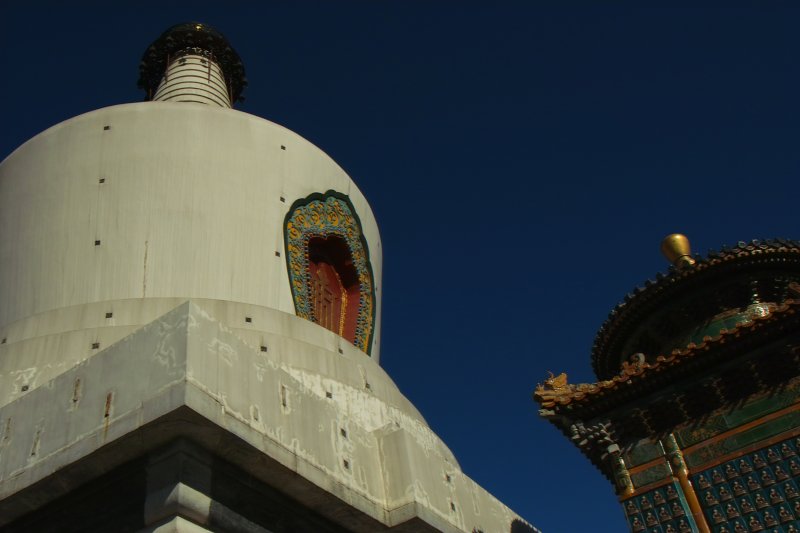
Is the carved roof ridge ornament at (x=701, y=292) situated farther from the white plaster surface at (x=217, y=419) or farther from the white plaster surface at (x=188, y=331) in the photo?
the white plaster surface at (x=217, y=419)

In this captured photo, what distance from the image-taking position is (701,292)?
11695mm

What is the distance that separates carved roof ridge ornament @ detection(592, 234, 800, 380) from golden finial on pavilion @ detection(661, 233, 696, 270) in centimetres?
3

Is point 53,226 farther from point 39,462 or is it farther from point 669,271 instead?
point 669,271

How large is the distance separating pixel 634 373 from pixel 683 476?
4.22 ft

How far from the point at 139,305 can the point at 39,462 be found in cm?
282

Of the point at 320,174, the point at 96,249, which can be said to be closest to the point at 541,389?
the point at 320,174

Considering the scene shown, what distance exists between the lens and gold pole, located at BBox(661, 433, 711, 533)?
944 centimetres

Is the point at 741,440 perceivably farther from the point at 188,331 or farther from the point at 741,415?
the point at 188,331

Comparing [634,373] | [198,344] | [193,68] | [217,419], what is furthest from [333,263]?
[193,68]

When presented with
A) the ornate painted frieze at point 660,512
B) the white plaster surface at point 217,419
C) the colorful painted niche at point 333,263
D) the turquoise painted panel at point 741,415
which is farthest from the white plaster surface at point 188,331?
the turquoise painted panel at point 741,415

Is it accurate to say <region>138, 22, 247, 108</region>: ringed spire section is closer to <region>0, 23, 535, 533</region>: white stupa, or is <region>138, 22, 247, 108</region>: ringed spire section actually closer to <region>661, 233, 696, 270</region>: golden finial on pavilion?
<region>0, 23, 535, 533</region>: white stupa

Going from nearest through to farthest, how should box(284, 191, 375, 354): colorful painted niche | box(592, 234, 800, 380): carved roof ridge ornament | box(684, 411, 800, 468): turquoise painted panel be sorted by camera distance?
1. box(684, 411, 800, 468): turquoise painted panel
2. box(284, 191, 375, 354): colorful painted niche
3. box(592, 234, 800, 380): carved roof ridge ornament

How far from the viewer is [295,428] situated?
580 cm

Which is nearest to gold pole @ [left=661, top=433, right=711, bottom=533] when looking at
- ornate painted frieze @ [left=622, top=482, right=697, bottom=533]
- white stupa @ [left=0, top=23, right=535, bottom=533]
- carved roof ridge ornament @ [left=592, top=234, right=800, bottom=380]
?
ornate painted frieze @ [left=622, top=482, right=697, bottom=533]
